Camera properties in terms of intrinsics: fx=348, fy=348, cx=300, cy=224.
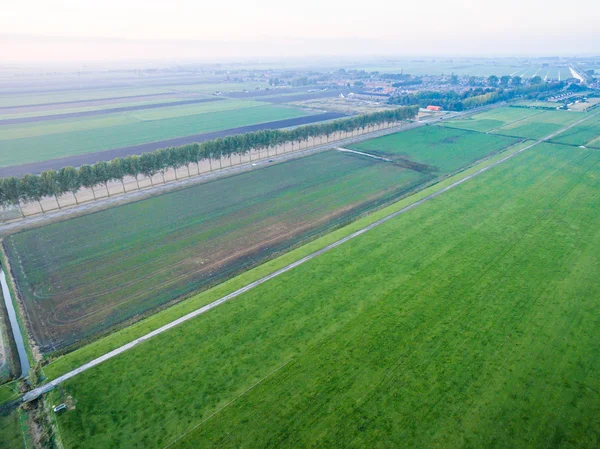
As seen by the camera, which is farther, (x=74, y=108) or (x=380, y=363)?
(x=74, y=108)

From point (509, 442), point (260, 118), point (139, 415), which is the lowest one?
point (509, 442)

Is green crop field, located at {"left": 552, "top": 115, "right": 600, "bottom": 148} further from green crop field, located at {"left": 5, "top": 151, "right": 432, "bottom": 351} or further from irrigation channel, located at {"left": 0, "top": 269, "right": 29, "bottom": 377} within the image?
irrigation channel, located at {"left": 0, "top": 269, "right": 29, "bottom": 377}

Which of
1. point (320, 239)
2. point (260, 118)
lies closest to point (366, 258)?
point (320, 239)

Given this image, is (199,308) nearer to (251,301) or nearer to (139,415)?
(251,301)

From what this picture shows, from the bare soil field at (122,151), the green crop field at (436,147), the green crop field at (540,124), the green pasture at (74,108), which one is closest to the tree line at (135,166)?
the green crop field at (436,147)

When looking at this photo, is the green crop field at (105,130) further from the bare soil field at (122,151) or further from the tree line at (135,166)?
the tree line at (135,166)

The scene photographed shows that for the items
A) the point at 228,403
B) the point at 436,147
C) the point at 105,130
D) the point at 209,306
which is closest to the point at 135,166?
the point at 209,306

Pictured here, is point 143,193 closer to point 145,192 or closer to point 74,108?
point 145,192
